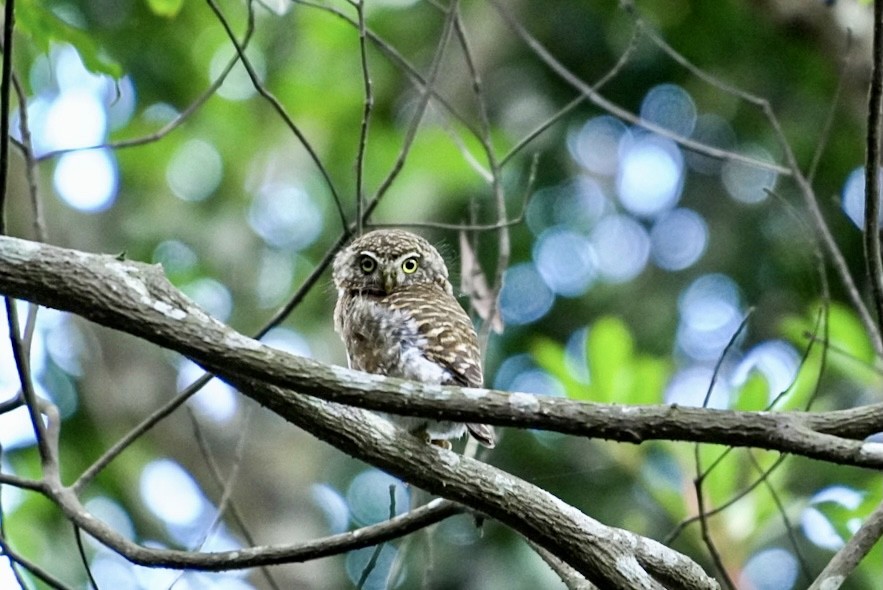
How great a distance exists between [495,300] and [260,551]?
125 cm

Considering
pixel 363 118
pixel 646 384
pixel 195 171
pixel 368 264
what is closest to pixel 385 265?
pixel 368 264

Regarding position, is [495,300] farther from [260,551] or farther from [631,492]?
[631,492]

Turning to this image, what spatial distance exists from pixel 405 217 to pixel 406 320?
9.13 feet

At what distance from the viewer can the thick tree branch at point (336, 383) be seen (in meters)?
2.16

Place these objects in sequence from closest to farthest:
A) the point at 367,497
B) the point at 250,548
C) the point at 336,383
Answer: the point at 336,383, the point at 250,548, the point at 367,497

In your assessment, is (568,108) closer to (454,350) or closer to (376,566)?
(454,350)

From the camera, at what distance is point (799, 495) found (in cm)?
561

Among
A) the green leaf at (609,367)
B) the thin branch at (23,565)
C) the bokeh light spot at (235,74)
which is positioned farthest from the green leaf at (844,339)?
the bokeh light spot at (235,74)

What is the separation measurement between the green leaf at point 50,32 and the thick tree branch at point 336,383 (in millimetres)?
1491

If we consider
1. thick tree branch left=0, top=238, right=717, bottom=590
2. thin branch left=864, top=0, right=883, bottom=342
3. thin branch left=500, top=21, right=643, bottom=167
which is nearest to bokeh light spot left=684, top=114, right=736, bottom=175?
thin branch left=500, top=21, right=643, bottom=167

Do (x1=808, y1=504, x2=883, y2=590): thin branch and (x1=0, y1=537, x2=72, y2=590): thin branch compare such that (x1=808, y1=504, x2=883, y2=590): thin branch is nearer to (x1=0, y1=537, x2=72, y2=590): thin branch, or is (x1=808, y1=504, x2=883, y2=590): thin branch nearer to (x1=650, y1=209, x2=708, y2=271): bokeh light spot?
(x1=0, y1=537, x2=72, y2=590): thin branch

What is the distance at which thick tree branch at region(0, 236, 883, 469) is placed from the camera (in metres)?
2.16

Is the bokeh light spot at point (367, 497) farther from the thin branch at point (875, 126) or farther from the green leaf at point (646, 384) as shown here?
the thin branch at point (875, 126)

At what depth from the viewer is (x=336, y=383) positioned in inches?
85.1
